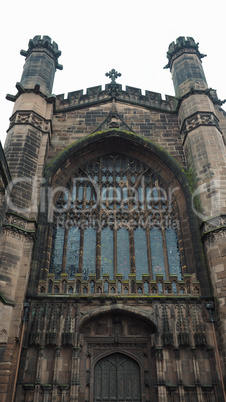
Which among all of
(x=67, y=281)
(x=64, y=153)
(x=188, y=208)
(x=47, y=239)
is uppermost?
(x=64, y=153)

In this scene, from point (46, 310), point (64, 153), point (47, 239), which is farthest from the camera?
point (64, 153)

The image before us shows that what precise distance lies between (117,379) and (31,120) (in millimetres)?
8890

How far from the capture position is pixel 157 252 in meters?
11.3

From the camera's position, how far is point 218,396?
26.8 feet

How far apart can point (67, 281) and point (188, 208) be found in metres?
4.60

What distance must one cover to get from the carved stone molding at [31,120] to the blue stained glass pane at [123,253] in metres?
4.69

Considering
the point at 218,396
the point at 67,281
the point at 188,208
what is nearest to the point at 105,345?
the point at 67,281

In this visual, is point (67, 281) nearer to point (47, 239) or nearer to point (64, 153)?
point (47, 239)

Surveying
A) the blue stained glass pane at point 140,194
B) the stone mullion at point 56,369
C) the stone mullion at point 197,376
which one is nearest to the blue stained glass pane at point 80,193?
the blue stained glass pane at point 140,194

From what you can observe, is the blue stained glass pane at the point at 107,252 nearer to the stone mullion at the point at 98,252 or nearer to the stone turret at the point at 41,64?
the stone mullion at the point at 98,252

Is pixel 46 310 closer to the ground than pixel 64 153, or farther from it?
closer to the ground

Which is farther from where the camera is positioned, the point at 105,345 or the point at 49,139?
the point at 49,139

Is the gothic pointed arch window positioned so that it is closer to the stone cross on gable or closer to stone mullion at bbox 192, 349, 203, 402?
stone mullion at bbox 192, 349, 203, 402

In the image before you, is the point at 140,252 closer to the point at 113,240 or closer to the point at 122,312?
the point at 113,240
